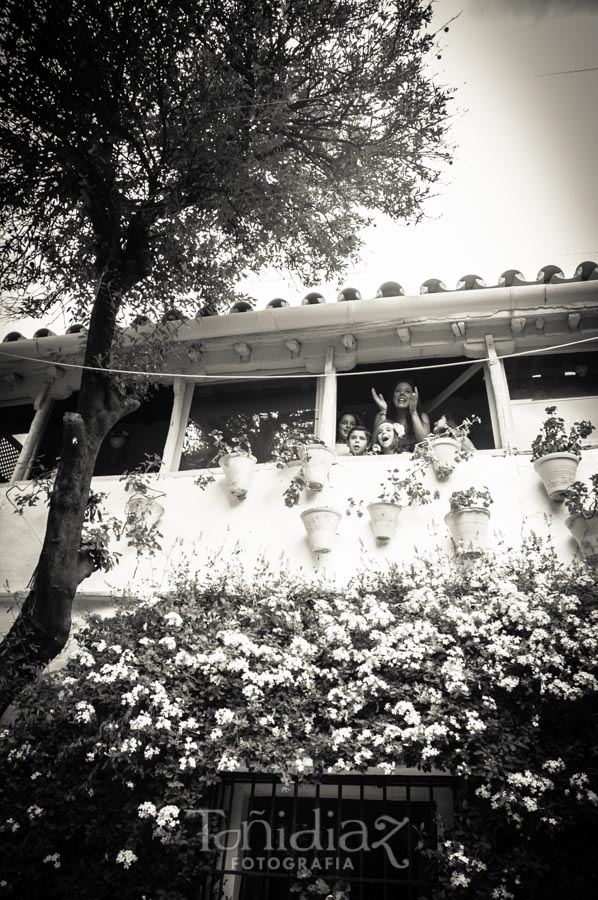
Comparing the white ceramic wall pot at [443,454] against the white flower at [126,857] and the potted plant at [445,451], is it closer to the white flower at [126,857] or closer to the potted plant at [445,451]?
the potted plant at [445,451]

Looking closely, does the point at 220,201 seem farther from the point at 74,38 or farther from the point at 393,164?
the point at 393,164

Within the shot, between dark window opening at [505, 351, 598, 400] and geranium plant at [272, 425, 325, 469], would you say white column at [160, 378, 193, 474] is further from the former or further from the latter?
dark window opening at [505, 351, 598, 400]

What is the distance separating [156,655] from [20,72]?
453cm

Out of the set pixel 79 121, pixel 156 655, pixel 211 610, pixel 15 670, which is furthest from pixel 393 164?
pixel 15 670

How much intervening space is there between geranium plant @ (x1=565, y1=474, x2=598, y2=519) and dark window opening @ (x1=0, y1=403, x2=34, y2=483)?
6.42 metres

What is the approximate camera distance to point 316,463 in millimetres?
5516

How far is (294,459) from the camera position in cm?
576

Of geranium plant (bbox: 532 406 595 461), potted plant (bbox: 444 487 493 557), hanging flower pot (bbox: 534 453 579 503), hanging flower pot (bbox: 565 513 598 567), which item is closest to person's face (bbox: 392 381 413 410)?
geranium plant (bbox: 532 406 595 461)

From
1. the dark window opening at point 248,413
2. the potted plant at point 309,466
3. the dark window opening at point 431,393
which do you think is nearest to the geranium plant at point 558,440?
the dark window opening at point 431,393

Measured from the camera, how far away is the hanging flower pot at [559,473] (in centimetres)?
492

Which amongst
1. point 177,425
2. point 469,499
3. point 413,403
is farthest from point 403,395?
point 177,425

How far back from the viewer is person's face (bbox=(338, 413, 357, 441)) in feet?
21.3

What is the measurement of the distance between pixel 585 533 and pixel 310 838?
2972 millimetres

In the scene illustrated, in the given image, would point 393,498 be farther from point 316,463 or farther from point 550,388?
point 550,388
